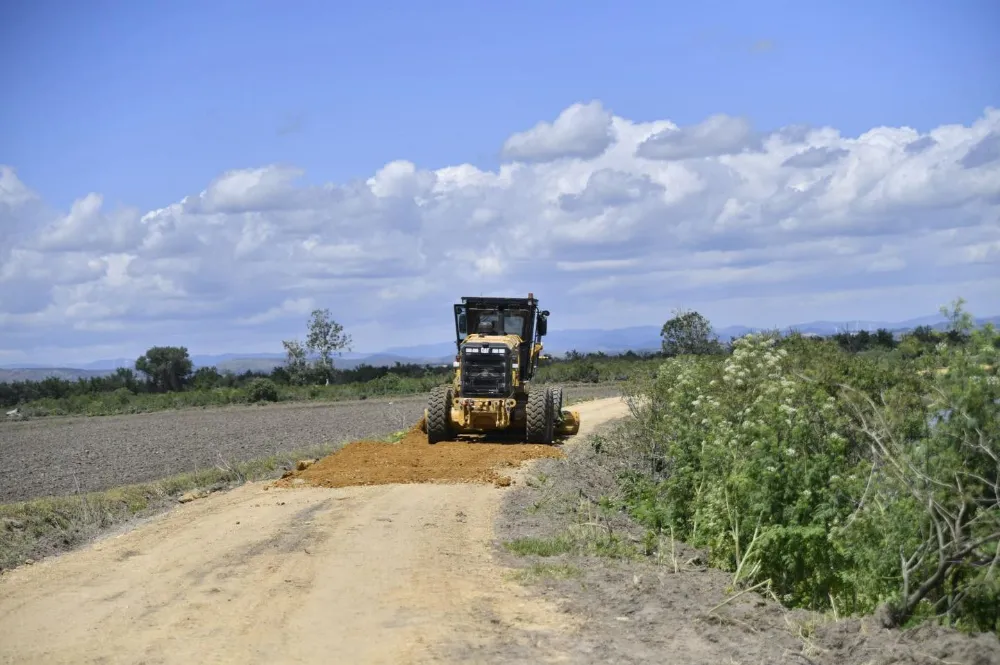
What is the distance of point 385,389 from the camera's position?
209 ft

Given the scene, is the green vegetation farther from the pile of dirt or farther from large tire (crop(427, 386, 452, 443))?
large tire (crop(427, 386, 452, 443))

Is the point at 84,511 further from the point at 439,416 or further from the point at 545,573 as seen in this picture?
Answer: the point at 545,573

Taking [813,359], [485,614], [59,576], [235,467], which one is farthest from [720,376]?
[235,467]

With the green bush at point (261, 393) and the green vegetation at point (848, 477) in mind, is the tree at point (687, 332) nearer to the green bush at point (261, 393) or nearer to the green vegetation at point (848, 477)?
the green bush at point (261, 393)

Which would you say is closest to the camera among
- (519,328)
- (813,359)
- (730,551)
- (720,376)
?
(730,551)

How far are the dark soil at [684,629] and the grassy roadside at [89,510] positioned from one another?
6.24 meters

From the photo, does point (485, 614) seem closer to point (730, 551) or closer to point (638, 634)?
point (638, 634)

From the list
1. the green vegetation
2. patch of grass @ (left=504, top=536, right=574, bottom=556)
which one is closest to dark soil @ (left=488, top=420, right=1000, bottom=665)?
patch of grass @ (left=504, top=536, right=574, bottom=556)

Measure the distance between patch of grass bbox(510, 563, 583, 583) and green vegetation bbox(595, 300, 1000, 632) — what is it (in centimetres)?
157

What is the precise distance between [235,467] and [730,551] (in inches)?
512

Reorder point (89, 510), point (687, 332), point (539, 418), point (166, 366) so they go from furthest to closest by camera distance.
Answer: point (166, 366) → point (687, 332) → point (539, 418) → point (89, 510)

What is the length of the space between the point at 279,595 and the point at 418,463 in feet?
33.0

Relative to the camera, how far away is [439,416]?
23.1 metres

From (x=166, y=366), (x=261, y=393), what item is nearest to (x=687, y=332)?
(x=261, y=393)
